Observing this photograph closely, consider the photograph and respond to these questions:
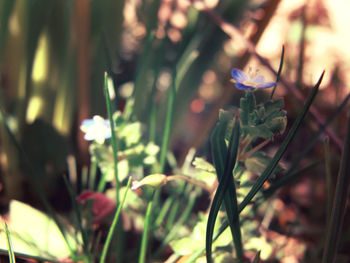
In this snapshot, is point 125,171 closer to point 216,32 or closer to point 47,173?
point 47,173

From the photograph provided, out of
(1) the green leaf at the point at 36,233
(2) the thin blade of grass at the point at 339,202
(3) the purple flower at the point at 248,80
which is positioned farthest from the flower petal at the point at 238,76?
(1) the green leaf at the point at 36,233

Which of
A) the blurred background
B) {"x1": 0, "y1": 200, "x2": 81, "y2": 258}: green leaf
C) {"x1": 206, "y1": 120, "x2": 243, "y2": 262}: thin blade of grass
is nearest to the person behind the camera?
{"x1": 206, "y1": 120, "x2": 243, "y2": 262}: thin blade of grass

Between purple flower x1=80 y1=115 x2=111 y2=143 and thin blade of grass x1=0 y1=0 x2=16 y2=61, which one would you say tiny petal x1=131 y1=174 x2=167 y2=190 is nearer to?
purple flower x1=80 y1=115 x2=111 y2=143

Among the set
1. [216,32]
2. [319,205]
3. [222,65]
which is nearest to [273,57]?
[222,65]

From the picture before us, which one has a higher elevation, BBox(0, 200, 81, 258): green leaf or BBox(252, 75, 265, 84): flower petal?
BBox(252, 75, 265, 84): flower petal

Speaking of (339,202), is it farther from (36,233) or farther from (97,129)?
(36,233)

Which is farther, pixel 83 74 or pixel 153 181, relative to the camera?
pixel 83 74

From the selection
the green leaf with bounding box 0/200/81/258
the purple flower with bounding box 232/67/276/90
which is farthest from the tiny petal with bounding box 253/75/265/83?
the green leaf with bounding box 0/200/81/258

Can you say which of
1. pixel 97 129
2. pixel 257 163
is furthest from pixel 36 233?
pixel 257 163

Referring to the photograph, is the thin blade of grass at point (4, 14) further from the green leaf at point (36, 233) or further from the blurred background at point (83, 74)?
the green leaf at point (36, 233)
